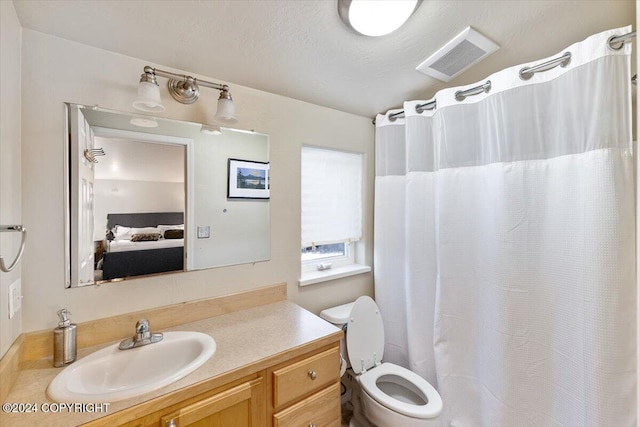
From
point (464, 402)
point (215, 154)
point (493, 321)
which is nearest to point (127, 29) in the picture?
point (215, 154)

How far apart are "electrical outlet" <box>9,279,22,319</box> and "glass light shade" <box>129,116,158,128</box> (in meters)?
0.77

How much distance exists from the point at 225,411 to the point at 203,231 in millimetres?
827

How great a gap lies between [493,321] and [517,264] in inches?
13.2

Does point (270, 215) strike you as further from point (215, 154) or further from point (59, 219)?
point (59, 219)

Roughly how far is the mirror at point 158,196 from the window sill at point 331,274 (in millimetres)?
327

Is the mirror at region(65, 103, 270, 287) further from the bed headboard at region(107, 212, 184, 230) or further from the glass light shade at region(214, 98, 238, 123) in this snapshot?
the glass light shade at region(214, 98, 238, 123)

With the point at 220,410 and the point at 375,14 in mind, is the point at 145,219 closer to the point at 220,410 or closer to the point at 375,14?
the point at 220,410

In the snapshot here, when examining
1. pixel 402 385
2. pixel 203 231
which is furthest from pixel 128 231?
pixel 402 385

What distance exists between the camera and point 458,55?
54.4 inches

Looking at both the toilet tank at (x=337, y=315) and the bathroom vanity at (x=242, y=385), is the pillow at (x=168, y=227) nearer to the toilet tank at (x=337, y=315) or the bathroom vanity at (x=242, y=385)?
Result: the bathroom vanity at (x=242, y=385)

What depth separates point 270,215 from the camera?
1583 mm

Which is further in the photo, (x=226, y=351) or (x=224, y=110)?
(x=224, y=110)

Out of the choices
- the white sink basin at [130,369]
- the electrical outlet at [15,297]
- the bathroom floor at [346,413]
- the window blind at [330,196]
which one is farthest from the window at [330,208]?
the electrical outlet at [15,297]

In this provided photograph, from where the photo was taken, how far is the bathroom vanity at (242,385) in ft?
2.52
